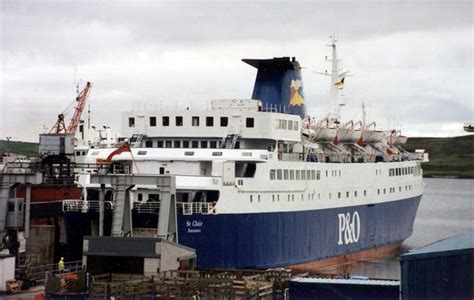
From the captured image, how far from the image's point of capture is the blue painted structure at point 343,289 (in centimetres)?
3033

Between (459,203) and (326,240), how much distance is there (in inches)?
3288

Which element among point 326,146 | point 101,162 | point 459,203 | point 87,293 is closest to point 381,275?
point 326,146

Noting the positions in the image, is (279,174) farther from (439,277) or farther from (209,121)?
(439,277)

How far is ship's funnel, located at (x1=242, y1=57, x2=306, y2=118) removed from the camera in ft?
160

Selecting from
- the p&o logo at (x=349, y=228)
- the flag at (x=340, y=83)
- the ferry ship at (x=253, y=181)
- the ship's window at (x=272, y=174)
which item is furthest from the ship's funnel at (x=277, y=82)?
the flag at (x=340, y=83)

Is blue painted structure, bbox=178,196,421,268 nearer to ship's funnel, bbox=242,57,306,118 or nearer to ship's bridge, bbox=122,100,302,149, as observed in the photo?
ship's bridge, bbox=122,100,302,149

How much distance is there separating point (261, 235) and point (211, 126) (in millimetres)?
6057

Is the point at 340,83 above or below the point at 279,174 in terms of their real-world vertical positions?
above

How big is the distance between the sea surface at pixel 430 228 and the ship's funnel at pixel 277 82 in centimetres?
955

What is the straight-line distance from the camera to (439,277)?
27.6m

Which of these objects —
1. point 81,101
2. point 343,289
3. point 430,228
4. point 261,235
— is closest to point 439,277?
point 343,289

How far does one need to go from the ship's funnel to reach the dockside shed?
20.7 metres

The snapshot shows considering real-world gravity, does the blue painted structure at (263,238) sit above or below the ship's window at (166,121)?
below

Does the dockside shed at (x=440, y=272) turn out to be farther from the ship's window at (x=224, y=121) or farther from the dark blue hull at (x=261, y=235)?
the ship's window at (x=224, y=121)
